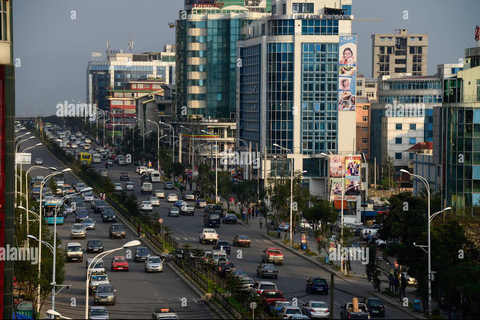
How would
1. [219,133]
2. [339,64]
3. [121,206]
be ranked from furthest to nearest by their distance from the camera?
[219,133] → [339,64] → [121,206]

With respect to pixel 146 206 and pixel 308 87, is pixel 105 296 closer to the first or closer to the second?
pixel 146 206

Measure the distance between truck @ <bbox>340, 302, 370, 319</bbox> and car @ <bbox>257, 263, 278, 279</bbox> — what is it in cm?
1431

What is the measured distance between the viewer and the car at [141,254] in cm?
7231

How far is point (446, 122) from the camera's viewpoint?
3054 inches

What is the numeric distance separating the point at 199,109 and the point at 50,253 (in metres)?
117

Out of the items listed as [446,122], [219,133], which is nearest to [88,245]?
[446,122]

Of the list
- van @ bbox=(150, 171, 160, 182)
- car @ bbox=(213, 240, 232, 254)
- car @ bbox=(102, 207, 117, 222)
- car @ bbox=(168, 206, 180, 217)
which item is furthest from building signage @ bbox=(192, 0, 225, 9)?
car @ bbox=(213, 240, 232, 254)

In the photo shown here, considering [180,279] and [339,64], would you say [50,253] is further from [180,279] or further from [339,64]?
[339,64]

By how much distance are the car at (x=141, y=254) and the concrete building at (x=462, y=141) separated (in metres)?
23.8

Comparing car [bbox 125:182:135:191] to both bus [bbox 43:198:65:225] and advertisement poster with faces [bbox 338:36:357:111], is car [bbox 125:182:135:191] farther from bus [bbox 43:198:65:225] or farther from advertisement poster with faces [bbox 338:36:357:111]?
advertisement poster with faces [bbox 338:36:357:111]

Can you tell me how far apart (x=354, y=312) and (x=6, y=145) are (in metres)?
19.3

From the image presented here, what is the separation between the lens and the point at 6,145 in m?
42.1

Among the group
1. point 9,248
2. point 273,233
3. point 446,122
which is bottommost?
point 273,233

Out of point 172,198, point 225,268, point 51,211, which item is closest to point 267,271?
point 225,268
